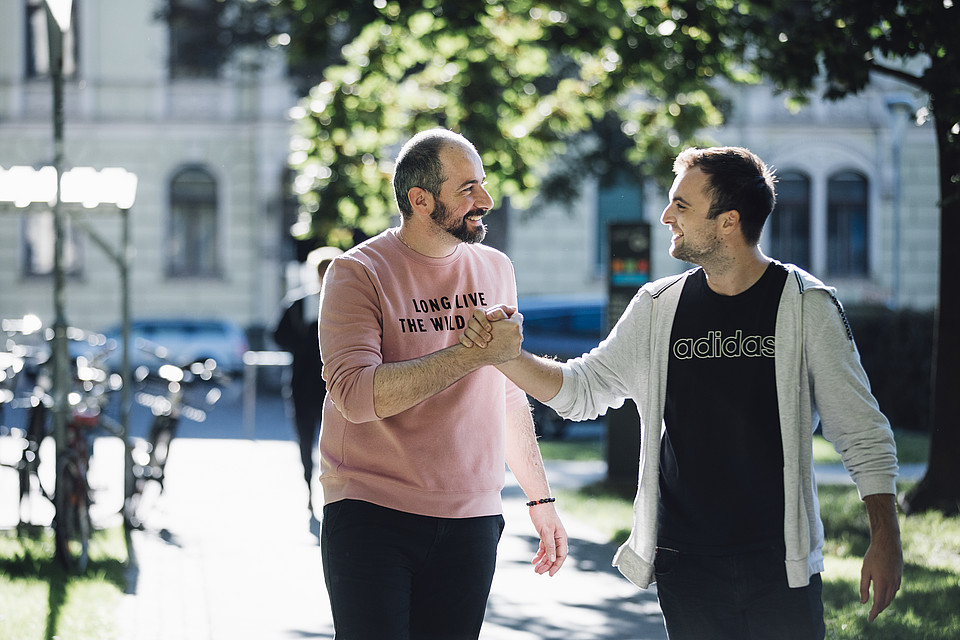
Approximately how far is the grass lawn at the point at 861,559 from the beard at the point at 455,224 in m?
3.39

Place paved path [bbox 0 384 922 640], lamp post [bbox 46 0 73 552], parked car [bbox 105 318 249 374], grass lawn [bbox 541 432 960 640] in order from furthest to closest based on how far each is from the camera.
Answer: parked car [bbox 105 318 249 374] → lamp post [bbox 46 0 73 552] → paved path [bbox 0 384 922 640] → grass lawn [bbox 541 432 960 640]

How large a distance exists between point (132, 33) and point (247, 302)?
6.93 metres

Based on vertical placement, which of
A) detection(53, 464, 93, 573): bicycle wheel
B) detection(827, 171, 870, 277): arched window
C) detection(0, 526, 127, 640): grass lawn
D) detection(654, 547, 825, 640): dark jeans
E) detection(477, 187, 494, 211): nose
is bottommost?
detection(0, 526, 127, 640): grass lawn

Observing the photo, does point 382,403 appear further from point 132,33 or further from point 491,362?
point 132,33

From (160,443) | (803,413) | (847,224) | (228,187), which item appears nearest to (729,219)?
(803,413)

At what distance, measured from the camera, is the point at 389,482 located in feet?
10.9

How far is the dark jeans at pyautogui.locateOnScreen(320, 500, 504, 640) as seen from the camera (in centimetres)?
324

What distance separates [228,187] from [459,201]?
2854 centimetres

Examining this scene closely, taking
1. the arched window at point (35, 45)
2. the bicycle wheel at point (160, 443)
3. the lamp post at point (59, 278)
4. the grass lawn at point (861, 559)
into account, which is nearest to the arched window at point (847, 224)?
the arched window at point (35, 45)

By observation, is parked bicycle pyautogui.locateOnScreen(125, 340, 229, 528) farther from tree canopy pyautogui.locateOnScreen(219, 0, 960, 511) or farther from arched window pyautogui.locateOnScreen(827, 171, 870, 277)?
arched window pyautogui.locateOnScreen(827, 171, 870, 277)

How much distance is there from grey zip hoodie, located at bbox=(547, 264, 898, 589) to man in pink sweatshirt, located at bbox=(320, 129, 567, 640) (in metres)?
0.40

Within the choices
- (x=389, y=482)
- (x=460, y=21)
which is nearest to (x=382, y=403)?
(x=389, y=482)

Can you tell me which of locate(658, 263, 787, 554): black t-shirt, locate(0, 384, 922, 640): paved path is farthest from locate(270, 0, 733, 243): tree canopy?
locate(658, 263, 787, 554): black t-shirt

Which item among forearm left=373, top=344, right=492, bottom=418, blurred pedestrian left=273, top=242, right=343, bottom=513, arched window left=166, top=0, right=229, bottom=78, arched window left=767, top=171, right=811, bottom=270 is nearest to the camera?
forearm left=373, top=344, right=492, bottom=418
